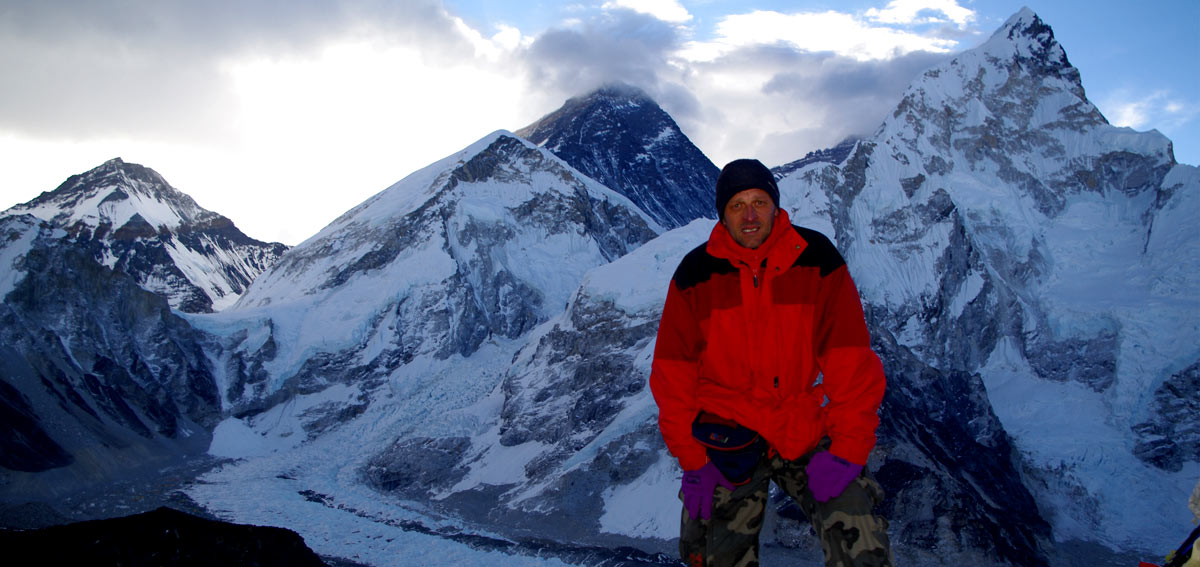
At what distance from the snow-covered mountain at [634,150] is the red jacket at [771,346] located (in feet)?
499

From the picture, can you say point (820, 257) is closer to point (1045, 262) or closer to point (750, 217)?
point (750, 217)

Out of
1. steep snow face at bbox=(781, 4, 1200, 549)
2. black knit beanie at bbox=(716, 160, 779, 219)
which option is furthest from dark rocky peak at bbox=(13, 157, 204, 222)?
black knit beanie at bbox=(716, 160, 779, 219)

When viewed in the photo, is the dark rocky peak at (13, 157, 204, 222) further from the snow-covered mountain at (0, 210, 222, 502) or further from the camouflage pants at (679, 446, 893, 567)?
the camouflage pants at (679, 446, 893, 567)

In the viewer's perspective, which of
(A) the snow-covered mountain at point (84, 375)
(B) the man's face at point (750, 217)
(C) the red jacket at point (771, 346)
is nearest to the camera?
(C) the red jacket at point (771, 346)

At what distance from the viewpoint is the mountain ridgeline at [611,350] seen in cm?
4934

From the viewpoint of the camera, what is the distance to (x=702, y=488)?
254 inches

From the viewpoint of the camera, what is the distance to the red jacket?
244 inches

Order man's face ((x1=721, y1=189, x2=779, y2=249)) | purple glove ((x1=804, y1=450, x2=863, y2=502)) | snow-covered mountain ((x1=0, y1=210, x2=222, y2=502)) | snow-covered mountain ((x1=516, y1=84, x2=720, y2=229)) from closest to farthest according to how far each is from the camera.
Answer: purple glove ((x1=804, y1=450, x2=863, y2=502)) < man's face ((x1=721, y1=189, x2=779, y2=249)) < snow-covered mountain ((x1=0, y1=210, x2=222, y2=502)) < snow-covered mountain ((x1=516, y1=84, x2=720, y2=229))

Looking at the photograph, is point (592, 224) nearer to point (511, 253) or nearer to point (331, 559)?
point (511, 253)

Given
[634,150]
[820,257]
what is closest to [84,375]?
[820,257]

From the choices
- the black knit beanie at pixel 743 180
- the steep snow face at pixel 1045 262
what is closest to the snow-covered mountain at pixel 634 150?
the steep snow face at pixel 1045 262

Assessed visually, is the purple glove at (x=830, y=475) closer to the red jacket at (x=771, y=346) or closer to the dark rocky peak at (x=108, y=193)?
the red jacket at (x=771, y=346)

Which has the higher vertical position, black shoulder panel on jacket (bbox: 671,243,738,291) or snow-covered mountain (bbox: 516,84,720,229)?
snow-covered mountain (bbox: 516,84,720,229)

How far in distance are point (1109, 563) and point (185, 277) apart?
418 feet
